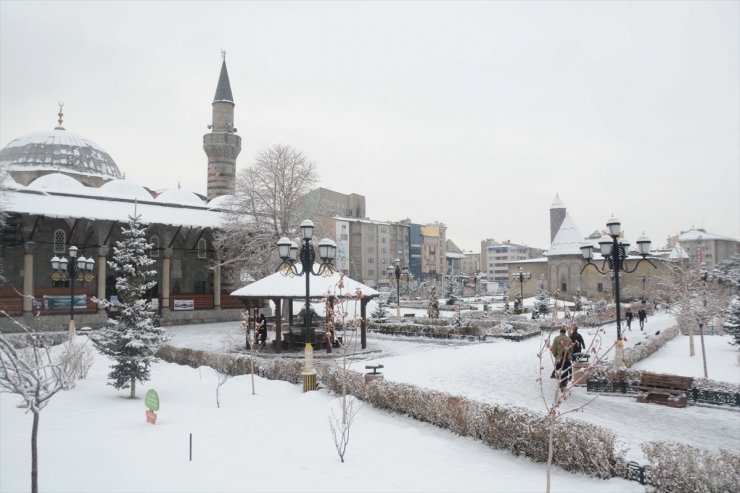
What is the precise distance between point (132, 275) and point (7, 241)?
72.5 feet

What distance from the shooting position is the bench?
37.0 ft

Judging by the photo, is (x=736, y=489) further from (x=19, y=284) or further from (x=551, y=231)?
(x=551, y=231)

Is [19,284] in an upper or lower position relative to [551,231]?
lower

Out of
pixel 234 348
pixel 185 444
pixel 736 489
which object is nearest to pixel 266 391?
pixel 185 444

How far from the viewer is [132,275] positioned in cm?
1333

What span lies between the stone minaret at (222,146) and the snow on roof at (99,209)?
23.0ft

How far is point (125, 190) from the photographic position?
127 ft

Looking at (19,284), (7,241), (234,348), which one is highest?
(7,241)

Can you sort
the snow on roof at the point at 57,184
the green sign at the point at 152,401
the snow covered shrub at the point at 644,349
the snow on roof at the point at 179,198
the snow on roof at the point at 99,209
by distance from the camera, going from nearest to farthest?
the green sign at the point at 152,401 < the snow covered shrub at the point at 644,349 < the snow on roof at the point at 99,209 < the snow on roof at the point at 57,184 < the snow on roof at the point at 179,198

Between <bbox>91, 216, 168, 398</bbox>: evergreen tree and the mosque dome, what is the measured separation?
112ft

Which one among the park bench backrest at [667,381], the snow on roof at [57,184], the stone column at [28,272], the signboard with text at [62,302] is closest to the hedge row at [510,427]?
the park bench backrest at [667,381]

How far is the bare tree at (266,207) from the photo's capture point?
30.4 m

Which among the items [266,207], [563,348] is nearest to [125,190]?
[266,207]

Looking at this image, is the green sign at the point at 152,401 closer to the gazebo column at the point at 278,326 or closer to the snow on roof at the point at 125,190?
the gazebo column at the point at 278,326
